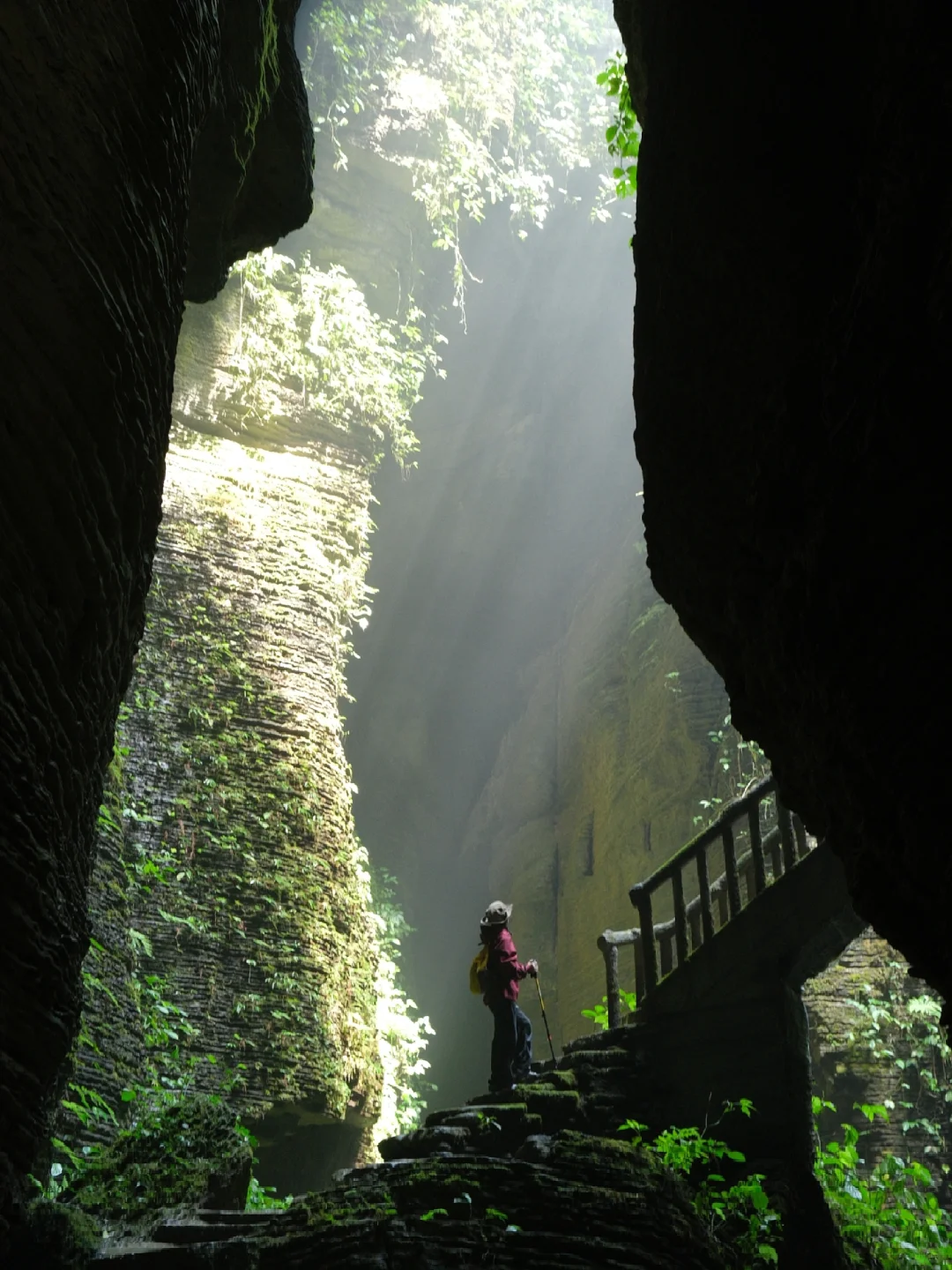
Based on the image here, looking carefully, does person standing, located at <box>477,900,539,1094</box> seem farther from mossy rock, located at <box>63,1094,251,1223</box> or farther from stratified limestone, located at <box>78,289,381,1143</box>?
mossy rock, located at <box>63,1094,251,1223</box>

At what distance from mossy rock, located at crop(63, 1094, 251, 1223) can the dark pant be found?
96.8 inches

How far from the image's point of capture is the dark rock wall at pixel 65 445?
90.6 inches

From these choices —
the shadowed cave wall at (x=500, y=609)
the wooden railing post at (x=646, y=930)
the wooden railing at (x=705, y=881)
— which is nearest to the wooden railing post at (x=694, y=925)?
the wooden railing at (x=705, y=881)

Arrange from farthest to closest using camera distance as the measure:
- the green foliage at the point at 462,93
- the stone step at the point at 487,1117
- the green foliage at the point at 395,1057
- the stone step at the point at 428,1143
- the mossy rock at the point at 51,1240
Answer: the green foliage at the point at 462,93
the green foliage at the point at 395,1057
the stone step at the point at 487,1117
the stone step at the point at 428,1143
the mossy rock at the point at 51,1240

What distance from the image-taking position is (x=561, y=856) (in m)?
19.8

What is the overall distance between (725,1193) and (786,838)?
2.63 meters

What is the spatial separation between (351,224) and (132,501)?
629 inches

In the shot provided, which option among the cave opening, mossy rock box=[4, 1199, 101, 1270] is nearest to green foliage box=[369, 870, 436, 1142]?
the cave opening

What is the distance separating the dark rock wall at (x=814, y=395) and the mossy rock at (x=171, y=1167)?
4130mm

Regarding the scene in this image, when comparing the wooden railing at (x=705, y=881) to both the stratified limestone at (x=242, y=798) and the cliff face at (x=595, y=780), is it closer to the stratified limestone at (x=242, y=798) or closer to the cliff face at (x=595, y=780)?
the stratified limestone at (x=242, y=798)

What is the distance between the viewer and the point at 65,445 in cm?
251

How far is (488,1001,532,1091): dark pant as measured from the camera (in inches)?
322

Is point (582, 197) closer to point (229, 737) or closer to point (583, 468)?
point (583, 468)

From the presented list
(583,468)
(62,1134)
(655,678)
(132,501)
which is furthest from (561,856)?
(132,501)
